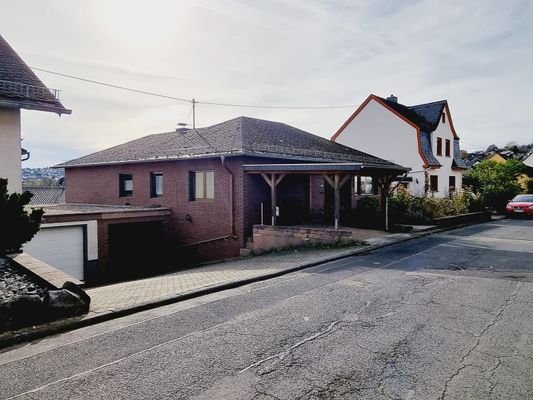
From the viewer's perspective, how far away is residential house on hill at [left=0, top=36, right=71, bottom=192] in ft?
31.1

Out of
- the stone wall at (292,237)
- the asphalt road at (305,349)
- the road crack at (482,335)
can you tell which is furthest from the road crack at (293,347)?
the stone wall at (292,237)

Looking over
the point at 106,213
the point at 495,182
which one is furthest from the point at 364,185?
the point at 106,213

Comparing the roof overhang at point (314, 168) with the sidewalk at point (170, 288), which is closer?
the sidewalk at point (170, 288)

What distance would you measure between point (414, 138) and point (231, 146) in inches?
730

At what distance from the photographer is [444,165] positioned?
30531 mm

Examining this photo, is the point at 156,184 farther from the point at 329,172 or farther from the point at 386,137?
the point at 386,137

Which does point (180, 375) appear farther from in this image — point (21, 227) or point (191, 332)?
point (21, 227)

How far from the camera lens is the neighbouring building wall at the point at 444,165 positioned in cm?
2961

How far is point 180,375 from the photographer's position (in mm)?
3859

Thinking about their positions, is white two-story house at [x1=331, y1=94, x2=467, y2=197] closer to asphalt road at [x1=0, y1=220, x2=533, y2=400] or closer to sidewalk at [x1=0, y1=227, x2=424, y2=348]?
sidewalk at [x1=0, y1=227, x2=424, y2=348]

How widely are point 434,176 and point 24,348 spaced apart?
29.2 metres

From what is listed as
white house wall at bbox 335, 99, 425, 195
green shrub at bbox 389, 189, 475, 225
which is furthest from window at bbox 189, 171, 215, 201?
white house wall at bbox 335, 99, 425, 195

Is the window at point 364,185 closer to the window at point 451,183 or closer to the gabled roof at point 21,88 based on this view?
the window at point 451,183

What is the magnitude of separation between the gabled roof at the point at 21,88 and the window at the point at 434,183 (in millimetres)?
25169
